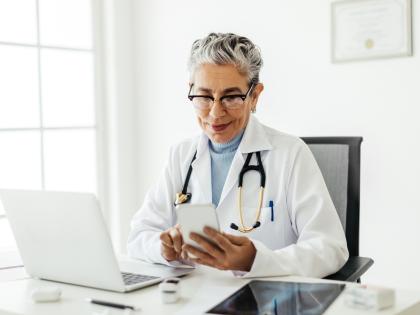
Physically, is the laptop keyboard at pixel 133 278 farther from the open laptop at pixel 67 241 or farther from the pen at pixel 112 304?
the pen at pixel 112 304

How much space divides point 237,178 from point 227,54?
41cm

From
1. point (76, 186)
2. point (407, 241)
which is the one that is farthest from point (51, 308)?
point (76, 186)

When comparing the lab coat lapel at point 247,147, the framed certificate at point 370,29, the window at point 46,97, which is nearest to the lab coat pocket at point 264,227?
the lab coat lapel at point 247,147

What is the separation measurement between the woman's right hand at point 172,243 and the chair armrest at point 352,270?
1.49ft

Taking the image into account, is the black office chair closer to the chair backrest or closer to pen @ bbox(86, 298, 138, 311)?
the chair backrest

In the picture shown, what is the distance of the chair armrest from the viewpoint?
1.80 meters

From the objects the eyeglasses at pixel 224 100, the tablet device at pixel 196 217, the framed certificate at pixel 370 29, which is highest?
the framed certificate at pixel 370 29

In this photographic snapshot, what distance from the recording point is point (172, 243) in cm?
171

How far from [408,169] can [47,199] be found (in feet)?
6.05

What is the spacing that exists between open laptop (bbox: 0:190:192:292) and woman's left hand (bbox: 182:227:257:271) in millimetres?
134

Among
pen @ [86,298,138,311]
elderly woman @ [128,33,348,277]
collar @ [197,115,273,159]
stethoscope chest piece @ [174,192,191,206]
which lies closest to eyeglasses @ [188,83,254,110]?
elderly woman @ [128,33,348,277]

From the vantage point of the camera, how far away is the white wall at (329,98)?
2816 millimetres

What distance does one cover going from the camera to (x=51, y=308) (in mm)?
1384

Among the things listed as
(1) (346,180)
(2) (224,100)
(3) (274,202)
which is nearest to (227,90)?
(2) (224,100)
